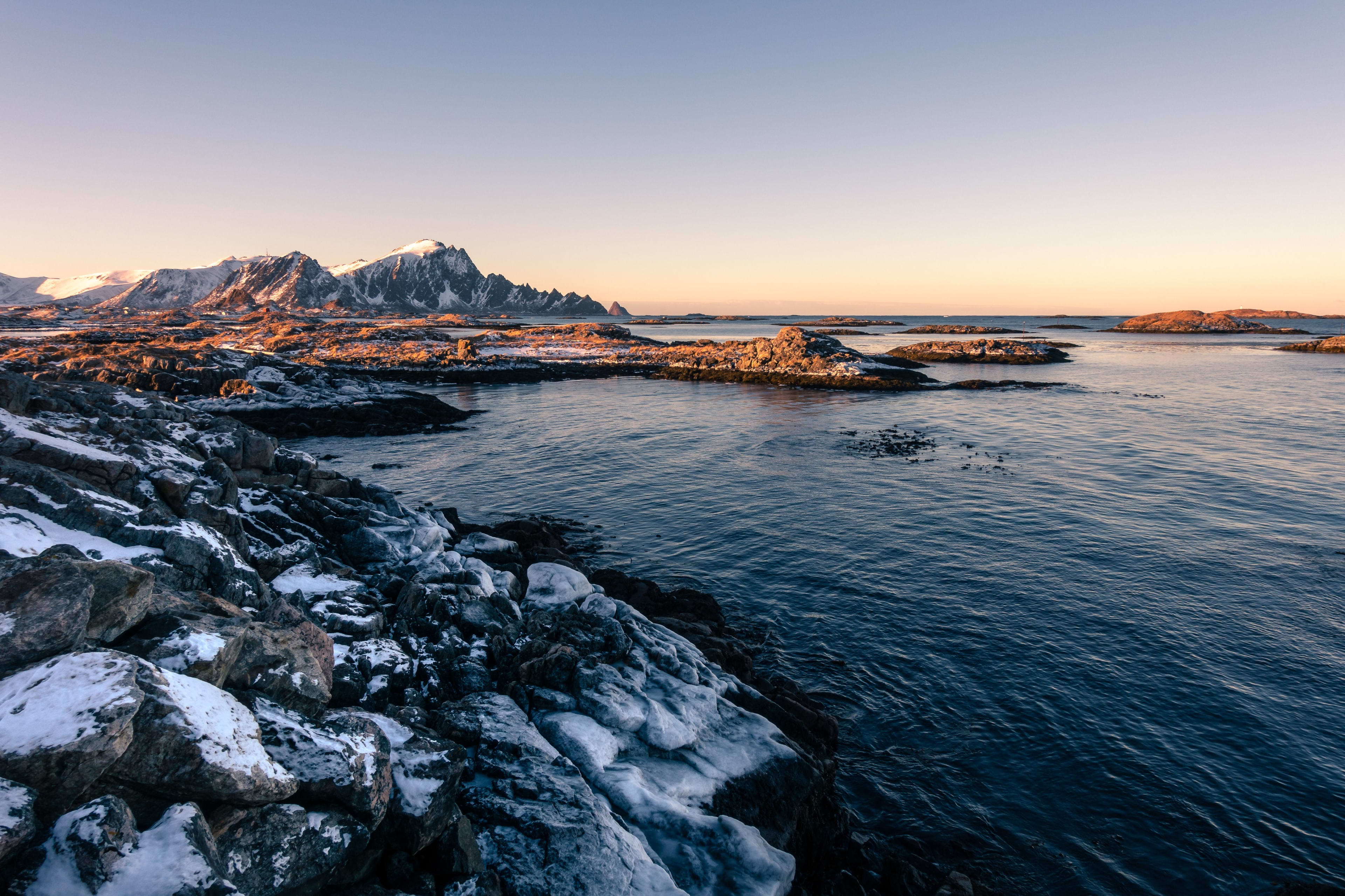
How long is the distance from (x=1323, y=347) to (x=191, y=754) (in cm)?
18334

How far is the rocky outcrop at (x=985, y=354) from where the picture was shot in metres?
106

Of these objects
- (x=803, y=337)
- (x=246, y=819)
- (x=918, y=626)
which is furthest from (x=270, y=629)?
(x=803, y=337)

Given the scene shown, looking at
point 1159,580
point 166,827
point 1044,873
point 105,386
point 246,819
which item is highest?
point 105,386

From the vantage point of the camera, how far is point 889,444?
140ft

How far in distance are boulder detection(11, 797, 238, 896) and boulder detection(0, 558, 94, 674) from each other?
1769 mm

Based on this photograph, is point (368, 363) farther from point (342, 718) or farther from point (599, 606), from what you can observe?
point (342, 718)

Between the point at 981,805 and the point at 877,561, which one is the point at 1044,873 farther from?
the point at 877,561

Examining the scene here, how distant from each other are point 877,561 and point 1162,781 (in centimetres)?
1064

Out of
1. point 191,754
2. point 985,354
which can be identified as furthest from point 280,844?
point 985,354

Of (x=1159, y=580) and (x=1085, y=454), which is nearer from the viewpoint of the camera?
(x=1159, y=580)

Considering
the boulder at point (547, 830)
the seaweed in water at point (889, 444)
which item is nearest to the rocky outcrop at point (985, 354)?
the seaweed in water at point (889, 444)

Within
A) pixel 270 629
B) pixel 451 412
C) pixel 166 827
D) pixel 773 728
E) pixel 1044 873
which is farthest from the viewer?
pixel 451 412

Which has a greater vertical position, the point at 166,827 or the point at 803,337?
the point at 803,337

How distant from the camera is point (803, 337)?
90.8 metres
